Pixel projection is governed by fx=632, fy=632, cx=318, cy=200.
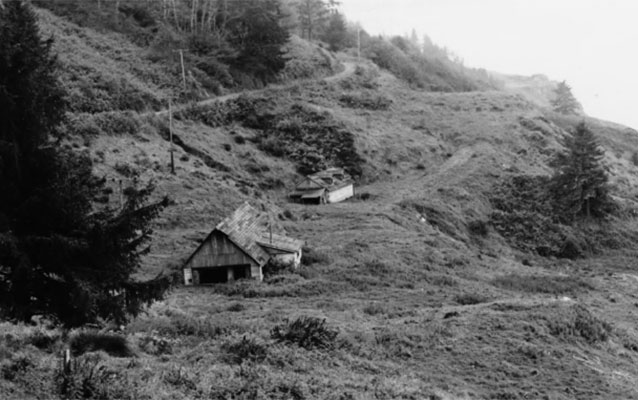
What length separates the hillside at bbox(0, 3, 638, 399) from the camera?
2055 cm

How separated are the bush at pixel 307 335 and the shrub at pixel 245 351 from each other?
1834mm

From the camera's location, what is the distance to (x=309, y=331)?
2367cm

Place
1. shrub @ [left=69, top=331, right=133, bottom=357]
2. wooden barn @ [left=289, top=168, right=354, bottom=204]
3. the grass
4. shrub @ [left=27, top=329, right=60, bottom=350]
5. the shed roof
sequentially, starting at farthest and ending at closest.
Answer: the shed roof → wooden barn @ [left=289, top=168, right=354, bottom=204] → the grass → shrub @ [left=69, top=331, right=133, bottom=357] → shrub @ [left=27, top=329, right=60, bottom=350]

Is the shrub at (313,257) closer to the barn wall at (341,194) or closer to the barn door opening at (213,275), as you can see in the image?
the barn door opening at (213,275)

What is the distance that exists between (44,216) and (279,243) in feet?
89.7

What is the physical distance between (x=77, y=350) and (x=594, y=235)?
5407 centimetres

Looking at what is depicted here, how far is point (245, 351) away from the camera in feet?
69.0

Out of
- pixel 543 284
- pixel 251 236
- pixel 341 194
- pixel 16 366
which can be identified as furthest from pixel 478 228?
pixel 16 366

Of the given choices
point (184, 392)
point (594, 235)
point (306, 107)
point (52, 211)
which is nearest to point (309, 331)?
point (184, 392)

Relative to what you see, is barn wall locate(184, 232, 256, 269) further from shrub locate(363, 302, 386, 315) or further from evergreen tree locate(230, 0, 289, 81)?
evergreen tree locate(230, 0, 289, 81)

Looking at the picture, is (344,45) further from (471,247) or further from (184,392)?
(184,392)

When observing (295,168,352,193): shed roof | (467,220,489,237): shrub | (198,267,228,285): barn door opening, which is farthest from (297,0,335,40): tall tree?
(198,267,228,285): barn door opening

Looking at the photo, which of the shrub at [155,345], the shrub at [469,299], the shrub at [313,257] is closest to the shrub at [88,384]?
the shrub at [155,345]

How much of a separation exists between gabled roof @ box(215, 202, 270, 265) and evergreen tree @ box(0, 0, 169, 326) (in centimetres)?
2341
